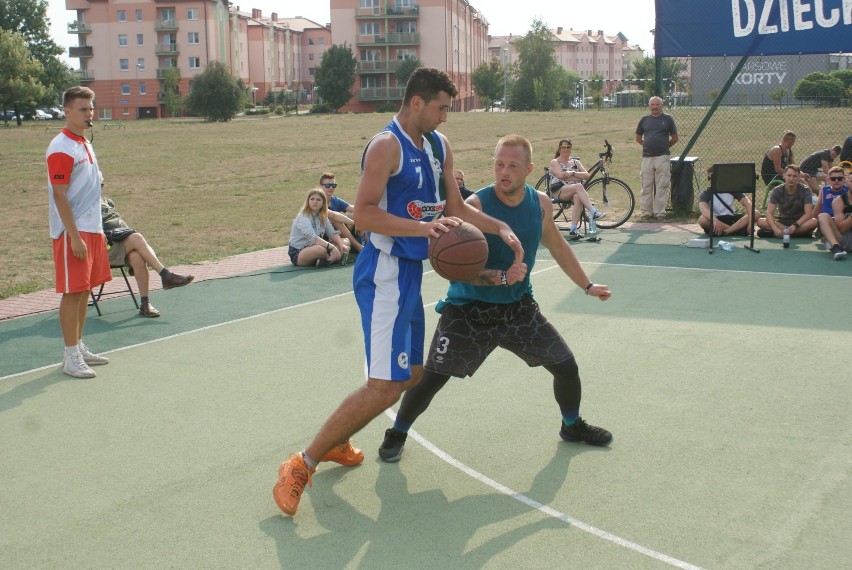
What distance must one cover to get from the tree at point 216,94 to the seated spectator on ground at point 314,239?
62.0 metres

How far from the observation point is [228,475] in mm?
5000

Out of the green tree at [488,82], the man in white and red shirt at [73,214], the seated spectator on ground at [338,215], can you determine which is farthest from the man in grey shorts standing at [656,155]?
the green tree at [488,82]

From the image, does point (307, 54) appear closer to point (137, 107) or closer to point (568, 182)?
point (137, 107)

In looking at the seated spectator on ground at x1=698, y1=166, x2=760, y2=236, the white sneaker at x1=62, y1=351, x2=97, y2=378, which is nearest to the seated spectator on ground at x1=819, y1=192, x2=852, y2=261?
the seated spectator on ground at x1=698, y1=166, x2=760, y2=236

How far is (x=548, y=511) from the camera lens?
14.7ft

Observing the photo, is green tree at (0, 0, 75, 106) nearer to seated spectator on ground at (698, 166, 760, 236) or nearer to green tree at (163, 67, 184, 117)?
green tree at (163, 67, 184, 117)

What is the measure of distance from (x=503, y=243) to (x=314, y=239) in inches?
275

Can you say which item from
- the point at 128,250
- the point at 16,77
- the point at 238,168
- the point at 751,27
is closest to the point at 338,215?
the point at 128,250

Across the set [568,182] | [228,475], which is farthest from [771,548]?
[568,182]

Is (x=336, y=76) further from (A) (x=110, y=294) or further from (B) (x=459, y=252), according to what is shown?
(B) (x=459, y=252)

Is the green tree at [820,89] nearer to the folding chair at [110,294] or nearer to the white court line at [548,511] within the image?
the folding chair at [110,294]

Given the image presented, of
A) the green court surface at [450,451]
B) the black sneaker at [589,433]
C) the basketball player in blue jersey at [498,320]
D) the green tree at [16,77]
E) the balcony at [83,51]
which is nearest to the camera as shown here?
the green court surface at [450,451]

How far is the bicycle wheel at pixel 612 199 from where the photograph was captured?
1488 centimetres

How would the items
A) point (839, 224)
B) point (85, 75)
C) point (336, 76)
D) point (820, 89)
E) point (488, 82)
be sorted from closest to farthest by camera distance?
point (839, 224) → point (820, 89) → point (336, 76) → point (488, 82) → point (85, 75)
